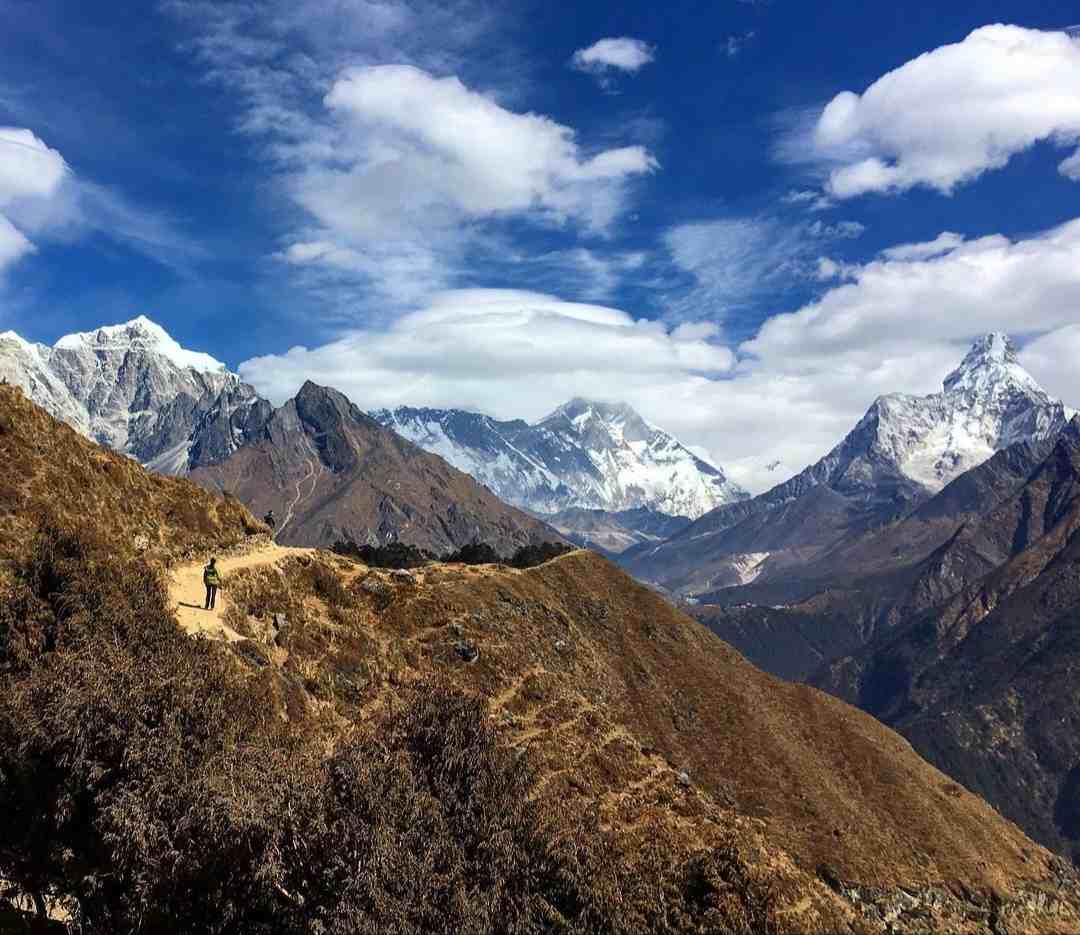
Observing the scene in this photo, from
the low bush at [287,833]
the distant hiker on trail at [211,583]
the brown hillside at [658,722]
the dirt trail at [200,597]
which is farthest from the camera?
the brown hillside at [658,722]

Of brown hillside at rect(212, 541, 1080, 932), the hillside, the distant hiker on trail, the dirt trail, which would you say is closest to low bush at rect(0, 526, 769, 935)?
the hillside

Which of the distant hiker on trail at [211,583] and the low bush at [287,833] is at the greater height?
the distant hiker on trail at [211,583]

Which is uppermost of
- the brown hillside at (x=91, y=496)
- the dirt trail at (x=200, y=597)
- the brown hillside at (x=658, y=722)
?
the brown hillside at (x=91, y=496)

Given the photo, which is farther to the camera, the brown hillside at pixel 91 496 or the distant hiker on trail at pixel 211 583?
the brown hillside at pixel 91 496

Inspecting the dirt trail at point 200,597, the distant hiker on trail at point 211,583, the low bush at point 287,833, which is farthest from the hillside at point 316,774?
the distant hiker on trail at point 211,583

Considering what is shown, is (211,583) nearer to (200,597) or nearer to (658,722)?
(200,597)

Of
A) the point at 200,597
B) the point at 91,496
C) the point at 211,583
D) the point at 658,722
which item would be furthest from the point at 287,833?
the point at 658,722

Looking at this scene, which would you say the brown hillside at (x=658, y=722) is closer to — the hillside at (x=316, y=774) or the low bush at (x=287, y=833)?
the hillside at (x=316, y=774)

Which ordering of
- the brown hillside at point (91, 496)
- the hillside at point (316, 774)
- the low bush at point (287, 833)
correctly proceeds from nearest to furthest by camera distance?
the low bush at point (287, 833) → the hillside at point (316, 774) → the brown hillside at point (91, 496)
